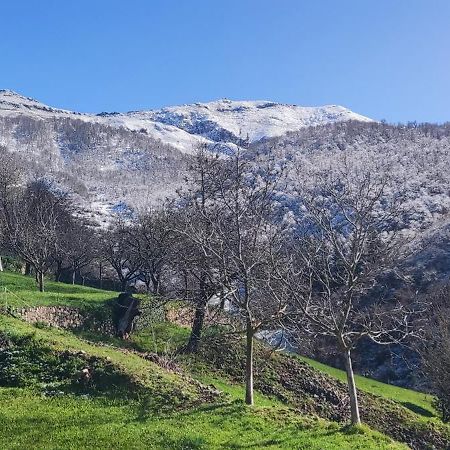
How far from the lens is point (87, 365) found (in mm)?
19281

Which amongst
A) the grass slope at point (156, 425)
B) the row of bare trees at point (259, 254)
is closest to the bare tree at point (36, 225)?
the row of bare trees at point (259, 254)

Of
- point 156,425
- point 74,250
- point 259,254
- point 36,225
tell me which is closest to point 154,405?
point 156,425

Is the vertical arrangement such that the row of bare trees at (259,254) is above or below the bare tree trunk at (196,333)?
above

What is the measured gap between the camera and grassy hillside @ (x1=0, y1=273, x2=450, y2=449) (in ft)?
48.0

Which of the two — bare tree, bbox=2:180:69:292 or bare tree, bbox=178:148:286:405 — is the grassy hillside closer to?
bare tree, bbox=178:148:286:405

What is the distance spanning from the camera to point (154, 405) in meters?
17.2

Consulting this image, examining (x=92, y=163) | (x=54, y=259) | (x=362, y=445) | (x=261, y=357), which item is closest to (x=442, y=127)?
(x=92, y=163)

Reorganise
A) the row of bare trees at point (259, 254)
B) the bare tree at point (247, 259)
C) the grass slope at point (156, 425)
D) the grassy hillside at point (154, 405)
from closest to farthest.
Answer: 1. the grass slope at point (156, 425)
2. the grassy hillside at point (154, 405)
3. the row of bare trees at point (259, 254)
4. the bare tree at point (247, 259)

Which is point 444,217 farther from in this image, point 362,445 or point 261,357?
point 362,445

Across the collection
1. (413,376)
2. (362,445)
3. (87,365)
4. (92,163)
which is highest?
(92,163)

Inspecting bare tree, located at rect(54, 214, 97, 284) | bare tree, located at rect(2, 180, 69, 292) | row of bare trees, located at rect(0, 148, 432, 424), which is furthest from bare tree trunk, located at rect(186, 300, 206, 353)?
bare tree, located at rect(54, 214, 97, 284)

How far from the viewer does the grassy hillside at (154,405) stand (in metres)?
14.6

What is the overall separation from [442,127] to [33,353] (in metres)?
162

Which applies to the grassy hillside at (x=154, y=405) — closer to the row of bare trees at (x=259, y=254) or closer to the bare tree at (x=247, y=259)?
the bare tree at (x=247, y=259)
